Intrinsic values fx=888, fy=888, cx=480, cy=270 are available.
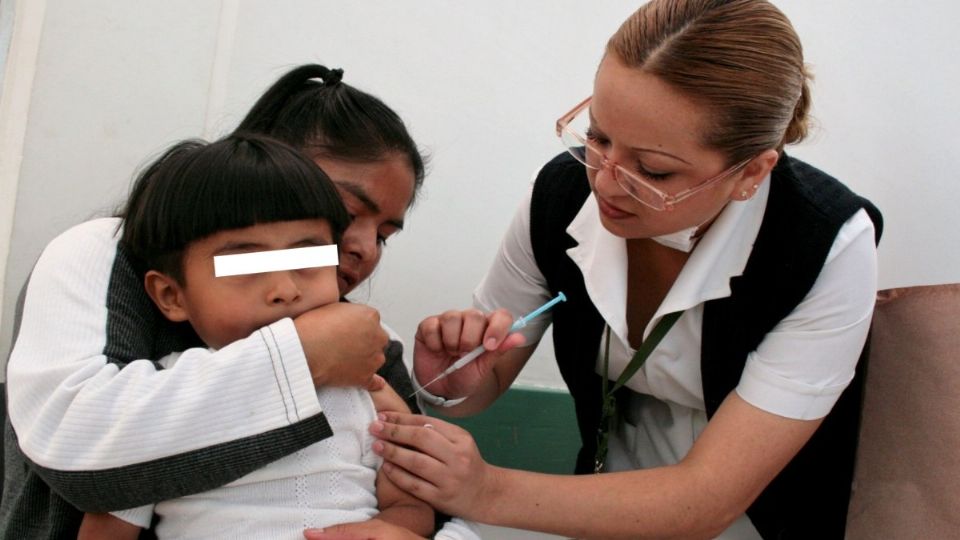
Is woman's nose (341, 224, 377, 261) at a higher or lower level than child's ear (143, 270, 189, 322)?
higher

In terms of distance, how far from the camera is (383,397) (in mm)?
1186

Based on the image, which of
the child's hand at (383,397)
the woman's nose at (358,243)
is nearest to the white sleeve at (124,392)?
the child's hand at (383,397)

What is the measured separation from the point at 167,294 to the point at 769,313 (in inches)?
35.1

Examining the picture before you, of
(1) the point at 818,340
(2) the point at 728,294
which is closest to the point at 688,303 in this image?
(2) the point at 728,294

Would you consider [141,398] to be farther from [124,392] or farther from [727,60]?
[727,60]

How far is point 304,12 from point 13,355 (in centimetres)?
115

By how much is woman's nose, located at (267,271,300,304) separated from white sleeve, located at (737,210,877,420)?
2.43ft

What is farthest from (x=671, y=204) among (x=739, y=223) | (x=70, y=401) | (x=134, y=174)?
(x=134, y=174)

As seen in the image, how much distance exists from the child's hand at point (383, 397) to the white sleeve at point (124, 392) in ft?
0.56

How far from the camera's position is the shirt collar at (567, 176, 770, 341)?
141 cm

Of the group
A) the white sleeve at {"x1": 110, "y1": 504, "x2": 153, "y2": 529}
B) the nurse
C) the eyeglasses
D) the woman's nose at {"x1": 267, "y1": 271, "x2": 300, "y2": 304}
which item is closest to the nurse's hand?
the nurse

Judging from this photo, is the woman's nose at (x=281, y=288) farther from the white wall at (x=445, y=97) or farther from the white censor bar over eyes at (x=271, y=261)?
the white wall at (x=445, y=97)

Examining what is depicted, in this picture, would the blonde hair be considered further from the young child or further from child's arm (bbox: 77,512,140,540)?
child's arm (bbox: 77,512,140,540)

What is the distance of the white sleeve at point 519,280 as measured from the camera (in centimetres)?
162
